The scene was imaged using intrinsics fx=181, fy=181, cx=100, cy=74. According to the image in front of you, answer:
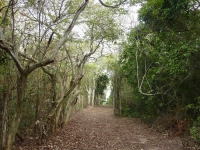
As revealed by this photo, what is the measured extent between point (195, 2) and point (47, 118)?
8366mm

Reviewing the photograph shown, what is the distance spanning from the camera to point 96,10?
30.6ft

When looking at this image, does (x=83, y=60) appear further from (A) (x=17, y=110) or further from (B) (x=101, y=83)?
(B) (x=101, y=83)

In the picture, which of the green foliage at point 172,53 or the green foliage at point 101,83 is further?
the green foliage at point 101,83

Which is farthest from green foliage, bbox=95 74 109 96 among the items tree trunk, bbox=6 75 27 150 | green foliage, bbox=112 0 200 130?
tree trunk, bbox=6 75 27 150

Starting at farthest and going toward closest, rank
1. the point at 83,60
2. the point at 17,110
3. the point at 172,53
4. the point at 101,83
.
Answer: the point at 101,83, the point at 83,60, the point at 172,53, the point at 17,110

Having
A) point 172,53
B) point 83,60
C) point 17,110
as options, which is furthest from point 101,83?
point 17,110

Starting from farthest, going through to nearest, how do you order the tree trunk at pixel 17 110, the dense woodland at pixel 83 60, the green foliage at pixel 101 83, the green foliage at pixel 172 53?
the green foliage at pixel 101 83 < the green foliage at pixel 172 53 < the dense woodland at pixel 83 60 < the tree trunk at pixel 17 110

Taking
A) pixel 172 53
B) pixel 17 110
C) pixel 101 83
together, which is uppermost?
pixel 172 53

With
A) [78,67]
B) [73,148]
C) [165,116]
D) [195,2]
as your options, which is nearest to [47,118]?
[73,148]

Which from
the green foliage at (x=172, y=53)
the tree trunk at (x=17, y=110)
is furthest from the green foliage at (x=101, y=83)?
the tree trunk at (x=17, y=110)

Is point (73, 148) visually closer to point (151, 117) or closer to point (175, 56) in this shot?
point (175, 56)

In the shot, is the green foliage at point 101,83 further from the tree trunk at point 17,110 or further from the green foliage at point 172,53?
the tree trunk at point 17,110

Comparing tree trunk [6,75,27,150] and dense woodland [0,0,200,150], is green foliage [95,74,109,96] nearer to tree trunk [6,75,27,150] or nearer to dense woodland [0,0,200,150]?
dense woodland [0,0,200,150]

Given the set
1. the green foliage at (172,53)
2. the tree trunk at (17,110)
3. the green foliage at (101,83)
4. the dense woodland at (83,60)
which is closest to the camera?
the tree trunk at (17,110)
